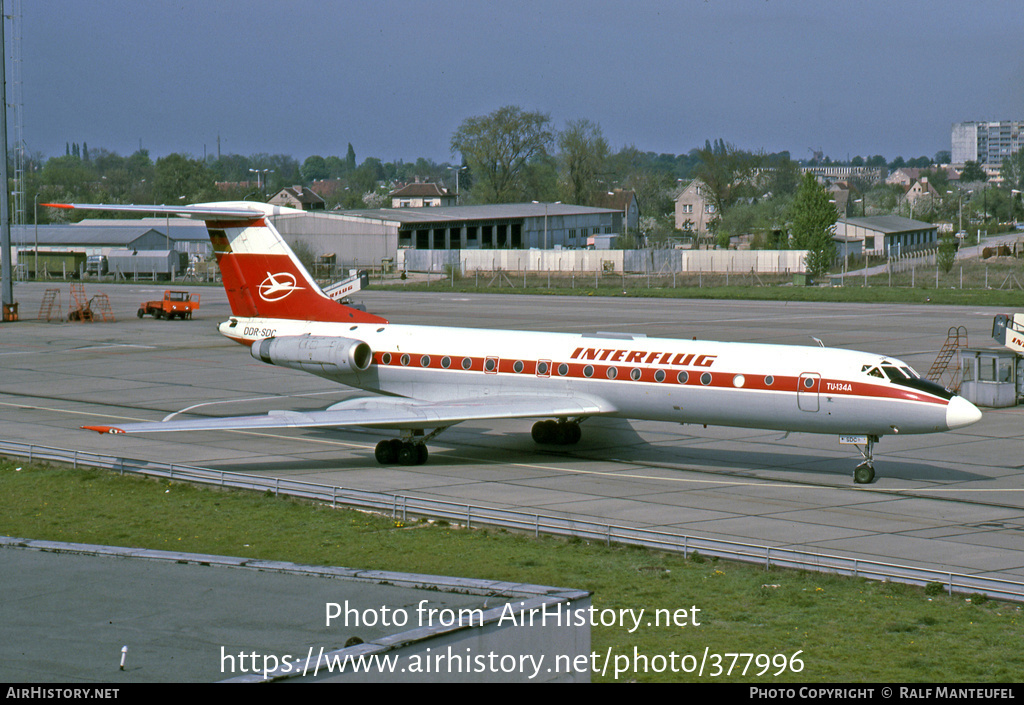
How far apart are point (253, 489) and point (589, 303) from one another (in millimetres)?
62892

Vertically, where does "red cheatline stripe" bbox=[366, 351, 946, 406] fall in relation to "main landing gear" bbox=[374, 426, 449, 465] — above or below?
above

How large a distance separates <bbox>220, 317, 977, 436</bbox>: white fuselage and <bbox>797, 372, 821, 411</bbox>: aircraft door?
2 centimetres

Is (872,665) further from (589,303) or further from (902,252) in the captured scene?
(902,252)

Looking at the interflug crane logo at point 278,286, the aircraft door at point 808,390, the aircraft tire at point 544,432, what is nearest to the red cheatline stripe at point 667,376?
the aircraft door at point 808,390

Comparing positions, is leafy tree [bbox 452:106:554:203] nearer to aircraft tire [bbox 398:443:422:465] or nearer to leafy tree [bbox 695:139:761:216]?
leafy tree [bbox 695:139:761:216]

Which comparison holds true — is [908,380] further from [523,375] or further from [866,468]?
[523,375]

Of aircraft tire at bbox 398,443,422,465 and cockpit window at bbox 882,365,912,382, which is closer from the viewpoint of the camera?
cockpit window at bbox 882,365,912,382

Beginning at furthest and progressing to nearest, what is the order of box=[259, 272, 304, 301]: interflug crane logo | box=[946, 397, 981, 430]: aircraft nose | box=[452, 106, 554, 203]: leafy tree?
box=[452, 106, 554, 203]: leafy tree → box=[259, 272, 304, 301]: interflug crane logo → box=[946, 397, 981, 430]: aircraft nose

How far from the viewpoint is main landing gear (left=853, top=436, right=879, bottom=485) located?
2659 cm

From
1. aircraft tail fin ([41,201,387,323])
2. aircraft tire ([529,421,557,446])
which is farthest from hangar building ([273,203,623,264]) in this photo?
aircraft tire ([529,421,557,446])

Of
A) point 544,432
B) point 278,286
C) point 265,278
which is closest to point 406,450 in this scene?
point 544,432

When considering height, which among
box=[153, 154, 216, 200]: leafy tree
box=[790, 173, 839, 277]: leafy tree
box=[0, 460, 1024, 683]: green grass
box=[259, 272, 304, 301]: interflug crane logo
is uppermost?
box=[153, 154, 216, 200]: leafy tree

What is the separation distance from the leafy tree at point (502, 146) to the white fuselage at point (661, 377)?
477ft
